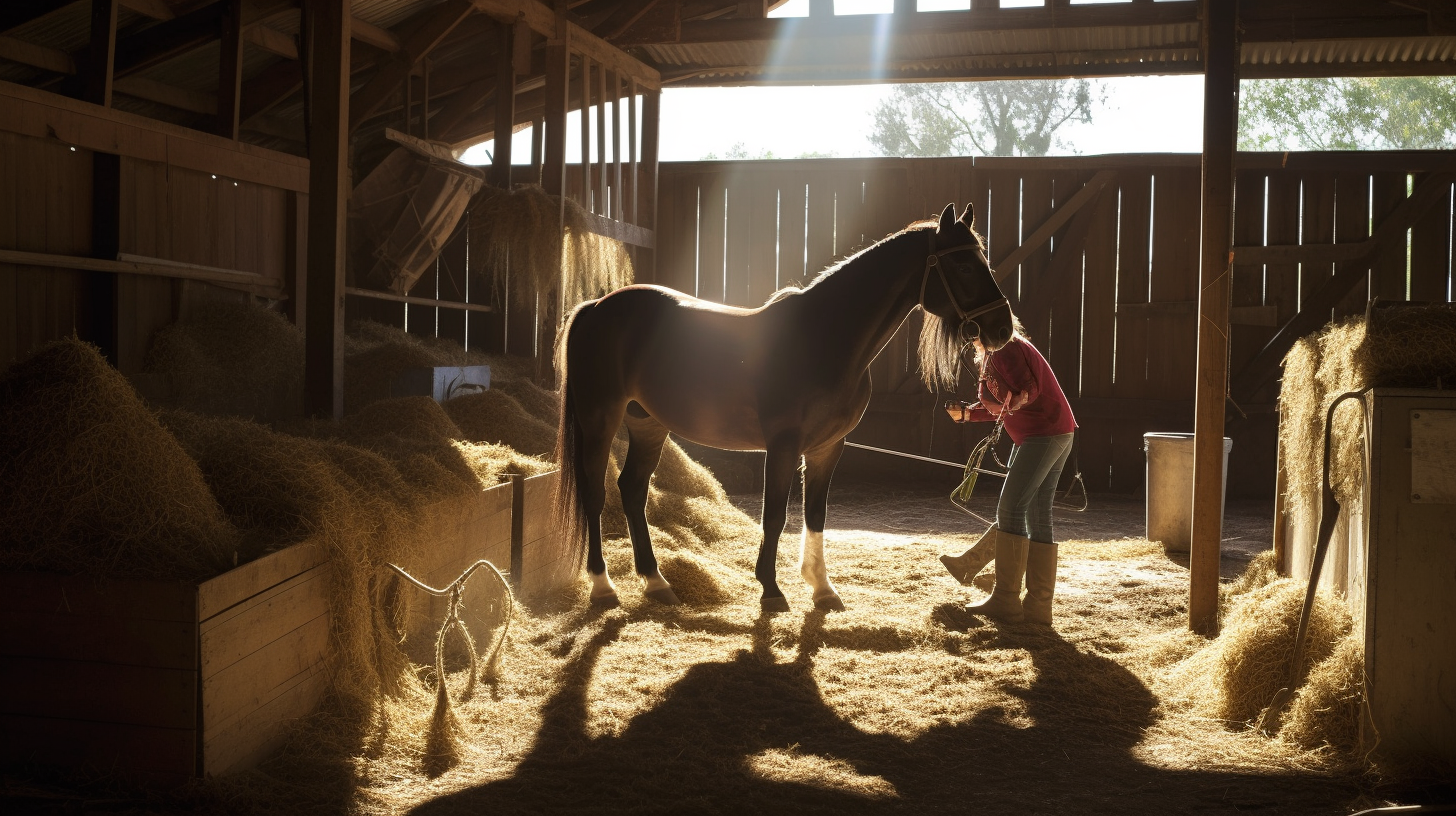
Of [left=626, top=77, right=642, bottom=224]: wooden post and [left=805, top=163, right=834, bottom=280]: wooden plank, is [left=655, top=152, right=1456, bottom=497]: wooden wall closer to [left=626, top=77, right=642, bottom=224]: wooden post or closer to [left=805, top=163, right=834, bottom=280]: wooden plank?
[left=805, top=163, right=834, bottom=280]: wooden plank

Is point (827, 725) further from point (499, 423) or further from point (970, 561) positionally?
point (499, 423)

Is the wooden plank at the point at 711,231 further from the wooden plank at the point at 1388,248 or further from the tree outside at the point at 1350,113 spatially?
the tree outside at the point at 1350,113

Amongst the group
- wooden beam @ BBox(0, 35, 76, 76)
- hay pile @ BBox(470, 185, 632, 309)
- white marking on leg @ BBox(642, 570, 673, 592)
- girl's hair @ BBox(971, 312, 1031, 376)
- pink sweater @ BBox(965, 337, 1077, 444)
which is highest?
wooden beam @ BBox(0, 35, 76, 76)

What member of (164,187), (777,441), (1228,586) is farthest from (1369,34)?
(164,187)

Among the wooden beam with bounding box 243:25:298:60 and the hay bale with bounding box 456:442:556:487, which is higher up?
the wooden beam with bounding box 243:25:298:60

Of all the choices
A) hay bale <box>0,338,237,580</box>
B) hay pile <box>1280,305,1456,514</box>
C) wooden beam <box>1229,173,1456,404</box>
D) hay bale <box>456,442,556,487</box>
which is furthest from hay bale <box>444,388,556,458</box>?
wooden beam <box>1229,173,1456,404</box>

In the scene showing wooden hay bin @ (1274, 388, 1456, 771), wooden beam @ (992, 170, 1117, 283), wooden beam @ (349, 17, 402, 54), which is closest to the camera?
wooden hay bin @ (1274, 388, 1456, 771)

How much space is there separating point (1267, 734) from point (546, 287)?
534 cm

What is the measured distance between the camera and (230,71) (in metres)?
6.66

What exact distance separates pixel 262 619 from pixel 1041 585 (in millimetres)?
3196

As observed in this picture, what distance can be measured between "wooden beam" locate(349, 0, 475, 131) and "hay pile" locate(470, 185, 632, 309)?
1.26 metres

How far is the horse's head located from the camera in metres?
4.41

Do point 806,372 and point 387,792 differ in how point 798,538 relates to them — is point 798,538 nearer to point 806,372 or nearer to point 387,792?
point 806,372

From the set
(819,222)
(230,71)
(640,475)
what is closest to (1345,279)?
(819,222)
